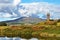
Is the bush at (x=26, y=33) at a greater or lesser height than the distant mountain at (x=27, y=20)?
lesser

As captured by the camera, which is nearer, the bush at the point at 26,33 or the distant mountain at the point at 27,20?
the bush at the point at 26,33

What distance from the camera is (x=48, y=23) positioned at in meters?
8.48

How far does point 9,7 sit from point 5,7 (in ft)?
0.59

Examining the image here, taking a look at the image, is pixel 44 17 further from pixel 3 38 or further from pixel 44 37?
pixel 3 38

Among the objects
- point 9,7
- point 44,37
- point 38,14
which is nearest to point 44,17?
point 38,14

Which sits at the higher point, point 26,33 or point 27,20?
point 27,20

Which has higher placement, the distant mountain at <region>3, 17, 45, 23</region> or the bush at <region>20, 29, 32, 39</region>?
the distant mountain at <region>3, 17, 45, 23</region>

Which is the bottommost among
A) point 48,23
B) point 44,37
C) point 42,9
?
point 44,37

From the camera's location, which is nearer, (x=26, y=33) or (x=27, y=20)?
(x=26, y=33)

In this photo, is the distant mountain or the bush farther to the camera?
the distant mountain

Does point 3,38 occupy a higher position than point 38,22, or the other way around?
point 38,22

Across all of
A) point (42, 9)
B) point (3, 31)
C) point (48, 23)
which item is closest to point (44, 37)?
point (48, 23)

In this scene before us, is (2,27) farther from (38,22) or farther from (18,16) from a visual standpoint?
(38,22)

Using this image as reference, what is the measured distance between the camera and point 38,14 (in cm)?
872
